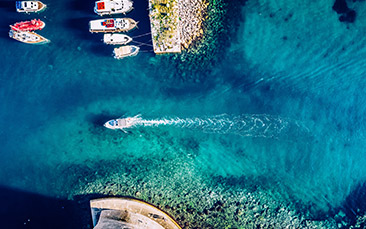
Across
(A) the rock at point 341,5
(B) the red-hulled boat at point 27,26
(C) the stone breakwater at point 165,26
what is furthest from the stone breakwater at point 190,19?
(B) the red-hulled boat at point 27,26

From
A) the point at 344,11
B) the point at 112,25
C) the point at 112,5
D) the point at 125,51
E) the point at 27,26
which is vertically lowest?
the point at 125,51

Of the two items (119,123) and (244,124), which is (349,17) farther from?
(119,123)

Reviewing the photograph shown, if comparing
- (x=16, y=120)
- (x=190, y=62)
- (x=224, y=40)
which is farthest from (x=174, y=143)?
(x=16, y=120)

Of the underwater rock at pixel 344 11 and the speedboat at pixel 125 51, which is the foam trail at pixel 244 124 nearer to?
the speedboat at pixel 125 51

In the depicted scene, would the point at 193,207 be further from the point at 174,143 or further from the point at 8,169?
the point at 8,169

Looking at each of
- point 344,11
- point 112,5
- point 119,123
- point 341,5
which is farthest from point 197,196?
point 341,5

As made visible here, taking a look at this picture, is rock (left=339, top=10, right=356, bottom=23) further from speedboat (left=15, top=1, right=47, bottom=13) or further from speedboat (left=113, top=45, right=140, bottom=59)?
speedboat (left=15, top=1, right=47, bottom=13)
